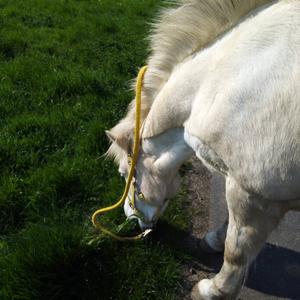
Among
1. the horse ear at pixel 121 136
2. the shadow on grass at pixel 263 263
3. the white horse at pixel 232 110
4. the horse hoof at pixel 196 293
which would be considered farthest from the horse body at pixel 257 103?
the shadow on grass at pixel 263 263

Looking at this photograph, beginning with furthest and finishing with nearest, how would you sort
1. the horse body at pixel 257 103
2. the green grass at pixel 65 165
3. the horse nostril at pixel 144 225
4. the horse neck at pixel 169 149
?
the horse nostril at pixel 144 225
the green grass at pixel 65 165
the horse neck at pixel 169 149
the horse body at pixel 257 103

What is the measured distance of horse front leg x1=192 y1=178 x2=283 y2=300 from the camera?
2.05m

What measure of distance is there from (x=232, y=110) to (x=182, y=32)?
1.82ft

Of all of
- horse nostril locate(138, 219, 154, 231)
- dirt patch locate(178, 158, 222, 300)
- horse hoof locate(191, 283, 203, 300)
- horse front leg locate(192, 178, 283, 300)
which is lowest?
dirt patch locate(178, 158, 222, 300)

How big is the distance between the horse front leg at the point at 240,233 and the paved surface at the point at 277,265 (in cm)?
29

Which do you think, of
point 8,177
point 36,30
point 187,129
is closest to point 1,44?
point 36,30

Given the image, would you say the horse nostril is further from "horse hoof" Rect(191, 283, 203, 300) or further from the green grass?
"horse hoof" Rect(191, 283, 203, 300)

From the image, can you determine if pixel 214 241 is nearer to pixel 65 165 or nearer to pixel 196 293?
pixel 196 293

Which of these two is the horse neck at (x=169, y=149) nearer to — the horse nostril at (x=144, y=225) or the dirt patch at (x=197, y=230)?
the horse nostril at (x=144, y=225)

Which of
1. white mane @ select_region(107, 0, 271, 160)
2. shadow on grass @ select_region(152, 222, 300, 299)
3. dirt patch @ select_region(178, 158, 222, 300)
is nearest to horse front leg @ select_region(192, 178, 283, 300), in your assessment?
dirt patch @ select_region(178, 158, 222, 300)

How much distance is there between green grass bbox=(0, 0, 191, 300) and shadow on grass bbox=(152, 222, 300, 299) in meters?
0.09

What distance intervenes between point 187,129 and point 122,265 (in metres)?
1.06

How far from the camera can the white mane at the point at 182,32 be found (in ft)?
6.93

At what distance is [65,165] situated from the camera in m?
3.45
